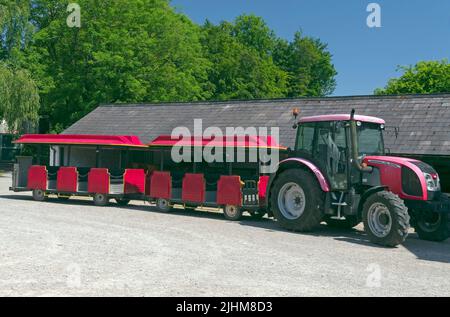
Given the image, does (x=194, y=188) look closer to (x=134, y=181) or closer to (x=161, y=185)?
(x=161, y=185)

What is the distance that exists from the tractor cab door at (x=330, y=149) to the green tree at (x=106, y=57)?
23213 millimetres

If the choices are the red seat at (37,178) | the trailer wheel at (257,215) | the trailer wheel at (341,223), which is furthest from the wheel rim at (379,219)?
the red seat at (37,178)

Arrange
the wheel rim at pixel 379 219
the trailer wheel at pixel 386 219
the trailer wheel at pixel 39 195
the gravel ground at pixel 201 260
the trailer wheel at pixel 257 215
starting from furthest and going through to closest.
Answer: the trailer wheel at pixel 39 195, the trailer wheel at pixel 257 215, the wheel rim at pixel 379 219, the trailer wheel at pixel 386 219, the gravel ground at pixel 201 260

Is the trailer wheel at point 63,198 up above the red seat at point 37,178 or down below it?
below

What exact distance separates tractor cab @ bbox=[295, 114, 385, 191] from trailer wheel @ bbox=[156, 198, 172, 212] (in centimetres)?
563

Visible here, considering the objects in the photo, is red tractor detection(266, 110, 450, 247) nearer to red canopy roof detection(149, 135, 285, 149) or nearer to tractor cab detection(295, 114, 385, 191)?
tractor cab detection(295, 114, 385, 191)

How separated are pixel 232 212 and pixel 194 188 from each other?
1.63m

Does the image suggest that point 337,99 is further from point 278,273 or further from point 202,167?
point 278,273

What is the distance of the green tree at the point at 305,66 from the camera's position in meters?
58.2

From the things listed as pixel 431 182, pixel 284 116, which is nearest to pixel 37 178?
pixel 284 116

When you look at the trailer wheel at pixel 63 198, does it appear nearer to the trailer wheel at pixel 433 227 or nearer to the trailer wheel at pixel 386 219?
the trailer wheel at pixel 386 219

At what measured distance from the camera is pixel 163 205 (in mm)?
17750

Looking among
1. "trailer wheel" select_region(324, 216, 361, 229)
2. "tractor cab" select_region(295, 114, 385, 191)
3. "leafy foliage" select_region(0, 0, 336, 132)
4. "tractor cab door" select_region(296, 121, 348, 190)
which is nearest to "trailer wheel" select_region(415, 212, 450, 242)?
"trailer wheel" select_region(324, 216, 361, 229)

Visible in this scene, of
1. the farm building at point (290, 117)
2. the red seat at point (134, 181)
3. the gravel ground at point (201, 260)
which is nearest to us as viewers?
the gravel ground at point (201, 260)
